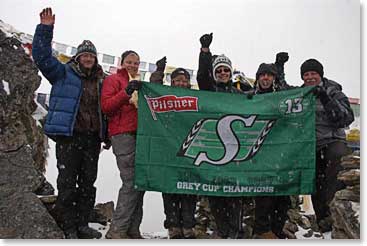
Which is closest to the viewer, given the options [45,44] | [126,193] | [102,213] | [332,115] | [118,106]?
[45,44]

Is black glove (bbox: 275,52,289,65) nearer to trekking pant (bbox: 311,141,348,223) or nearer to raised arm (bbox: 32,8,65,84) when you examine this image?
trekking pant (bbox: 311,141,348,223)

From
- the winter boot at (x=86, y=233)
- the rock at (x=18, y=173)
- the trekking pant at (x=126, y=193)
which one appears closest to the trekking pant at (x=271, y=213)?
the trekking pant at (x=126, y=193)

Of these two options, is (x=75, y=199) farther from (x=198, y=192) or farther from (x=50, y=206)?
(x=198, y=192)

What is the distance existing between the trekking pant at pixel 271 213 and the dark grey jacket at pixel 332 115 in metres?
0.67

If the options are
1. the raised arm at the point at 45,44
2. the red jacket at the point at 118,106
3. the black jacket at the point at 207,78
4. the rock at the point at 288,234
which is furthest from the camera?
the rock at the point at 288,234

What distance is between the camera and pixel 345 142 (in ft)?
16.5

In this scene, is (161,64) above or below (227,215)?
above

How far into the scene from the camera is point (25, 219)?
15.7ft

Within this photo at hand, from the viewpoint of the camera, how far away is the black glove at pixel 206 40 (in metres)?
4.85

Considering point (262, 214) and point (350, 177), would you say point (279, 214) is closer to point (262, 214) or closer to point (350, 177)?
point (262, 214)

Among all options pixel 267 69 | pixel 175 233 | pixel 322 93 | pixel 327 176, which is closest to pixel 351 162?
pixel 327 176

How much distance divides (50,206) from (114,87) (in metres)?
1.30

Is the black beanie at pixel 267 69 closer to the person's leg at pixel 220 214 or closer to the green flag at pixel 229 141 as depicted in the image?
the green flag at pixel 229 141

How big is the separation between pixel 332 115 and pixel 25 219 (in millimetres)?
3068
